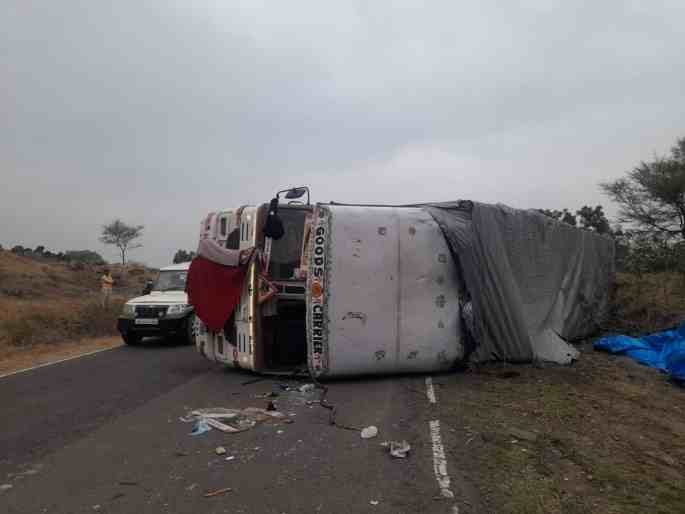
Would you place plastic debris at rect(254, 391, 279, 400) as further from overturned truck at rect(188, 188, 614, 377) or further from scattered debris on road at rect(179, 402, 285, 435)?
overturned truck at rect(188, 188, 614, 377)

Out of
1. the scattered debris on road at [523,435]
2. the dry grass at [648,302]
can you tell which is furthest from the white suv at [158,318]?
the dry grass at [648,302]

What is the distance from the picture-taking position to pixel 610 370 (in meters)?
8.93

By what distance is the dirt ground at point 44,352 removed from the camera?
11241 millimetres

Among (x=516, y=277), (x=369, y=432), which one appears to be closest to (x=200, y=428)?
(x=369, y=432)

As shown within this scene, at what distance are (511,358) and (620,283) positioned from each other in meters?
7.78

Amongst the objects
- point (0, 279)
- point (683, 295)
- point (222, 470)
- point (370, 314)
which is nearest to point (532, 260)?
point (370, 314)

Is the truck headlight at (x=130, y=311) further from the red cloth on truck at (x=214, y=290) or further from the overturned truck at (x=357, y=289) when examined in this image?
the red cloth on truck at (x=214, y=290)

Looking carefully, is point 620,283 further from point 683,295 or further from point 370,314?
point 370,314

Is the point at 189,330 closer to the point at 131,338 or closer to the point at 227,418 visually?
the point at 131,338

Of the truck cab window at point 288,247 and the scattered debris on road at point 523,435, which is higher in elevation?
the truck cab window at point 288,247

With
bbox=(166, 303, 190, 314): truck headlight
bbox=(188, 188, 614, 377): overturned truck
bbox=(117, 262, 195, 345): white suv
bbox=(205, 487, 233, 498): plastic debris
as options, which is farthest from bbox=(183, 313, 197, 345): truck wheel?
bbox=(205, 487, 233, 498): plastic debris

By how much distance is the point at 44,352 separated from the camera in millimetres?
13516

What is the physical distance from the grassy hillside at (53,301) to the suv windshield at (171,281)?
4024 mm

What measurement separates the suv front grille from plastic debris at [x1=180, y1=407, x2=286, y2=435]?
7.17 metres
